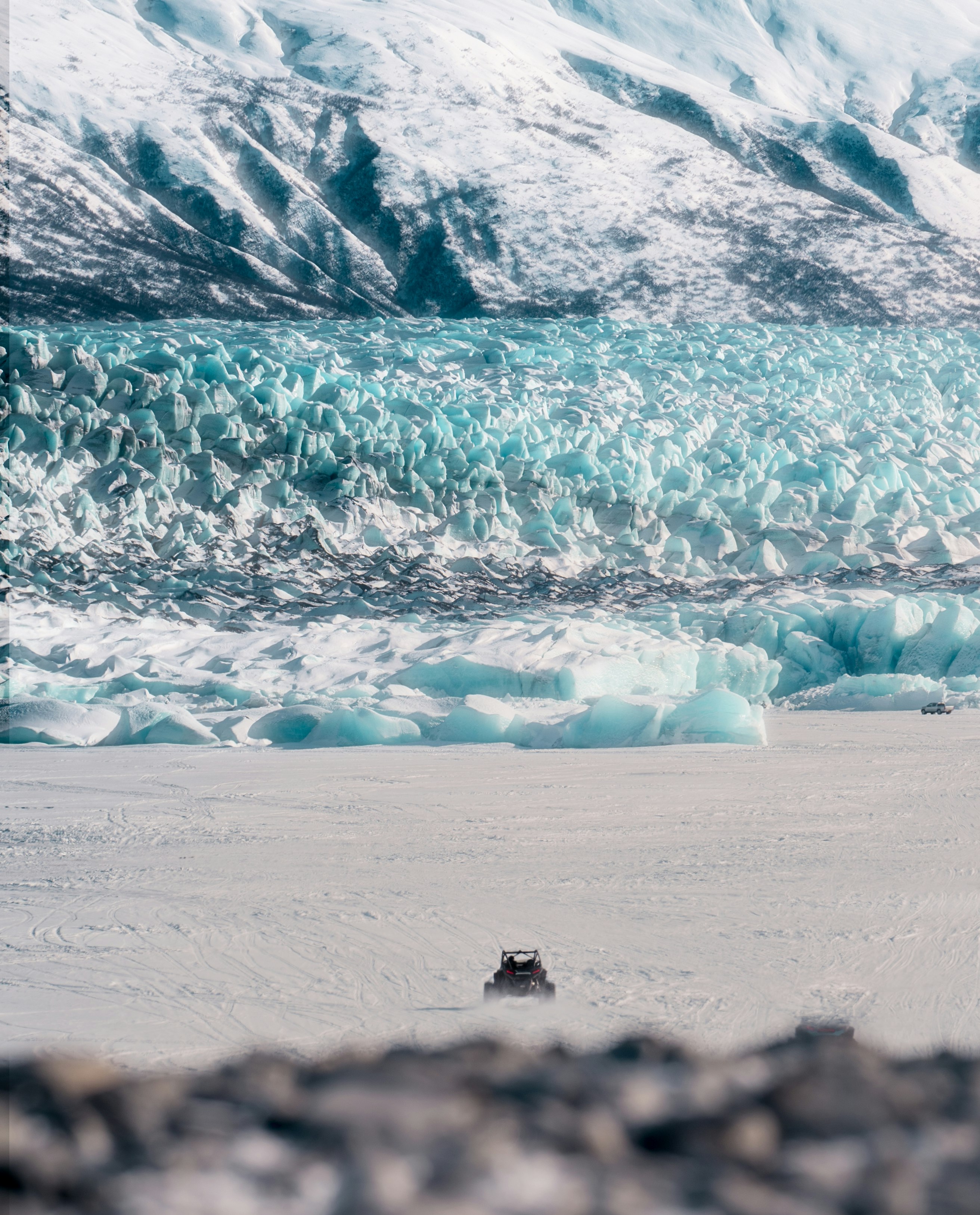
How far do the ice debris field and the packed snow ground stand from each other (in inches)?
56.3

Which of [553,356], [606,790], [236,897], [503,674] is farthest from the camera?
[553,356]

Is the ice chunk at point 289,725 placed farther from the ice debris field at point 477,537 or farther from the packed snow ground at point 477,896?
the packed snow ground at point 477,896

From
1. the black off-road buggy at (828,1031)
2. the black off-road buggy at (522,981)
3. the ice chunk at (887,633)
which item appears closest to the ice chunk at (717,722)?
the ice chunk at (887,633)

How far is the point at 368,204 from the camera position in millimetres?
27344

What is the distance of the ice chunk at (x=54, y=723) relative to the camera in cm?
913

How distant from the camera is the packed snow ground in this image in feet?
12.6

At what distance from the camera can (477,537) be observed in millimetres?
14078

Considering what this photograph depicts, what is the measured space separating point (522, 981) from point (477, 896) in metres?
1.48

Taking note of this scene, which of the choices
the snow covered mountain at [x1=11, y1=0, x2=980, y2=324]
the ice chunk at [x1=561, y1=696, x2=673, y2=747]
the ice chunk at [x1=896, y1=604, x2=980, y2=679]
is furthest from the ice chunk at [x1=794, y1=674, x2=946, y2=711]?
the snow covered mountain at [x1=11, y1=0, x2=980, y2=324]

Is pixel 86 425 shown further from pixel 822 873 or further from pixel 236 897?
pixel 822 873

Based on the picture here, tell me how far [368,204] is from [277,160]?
9.07ft

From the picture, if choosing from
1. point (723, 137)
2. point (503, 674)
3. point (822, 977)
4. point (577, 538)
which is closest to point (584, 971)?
point (822, 977)

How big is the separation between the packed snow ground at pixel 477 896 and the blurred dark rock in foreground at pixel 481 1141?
8.86 ft

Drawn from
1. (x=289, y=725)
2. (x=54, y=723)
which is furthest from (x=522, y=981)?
(x=54, y=723)
